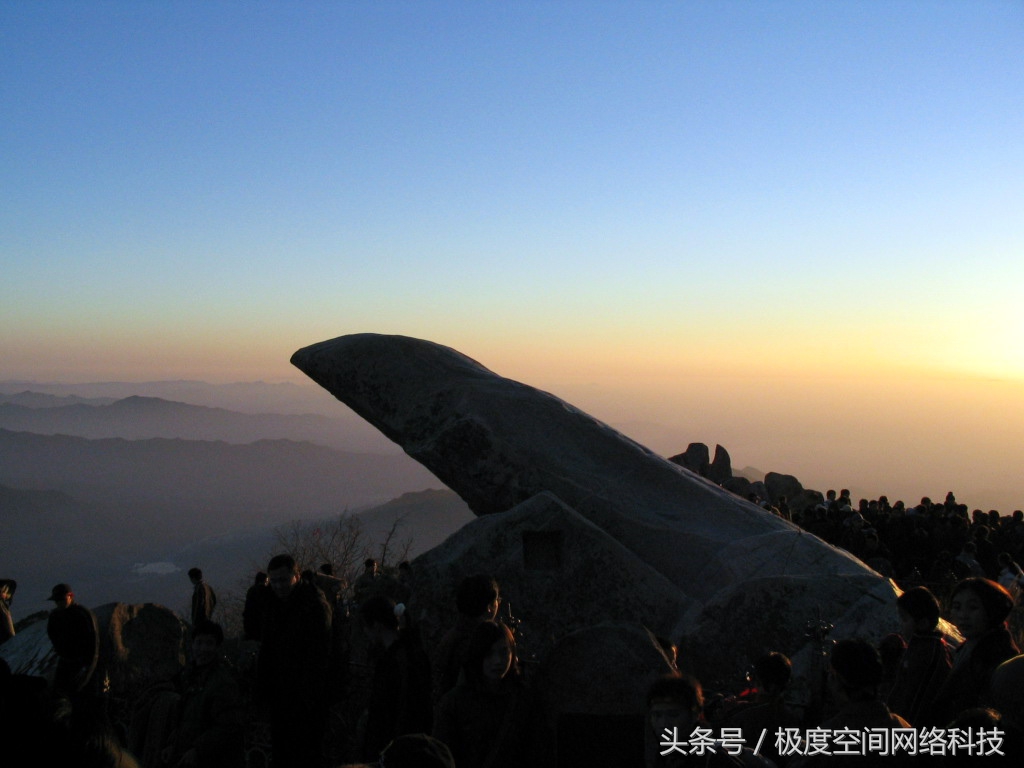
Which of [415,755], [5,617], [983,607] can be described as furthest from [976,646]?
[5,617]

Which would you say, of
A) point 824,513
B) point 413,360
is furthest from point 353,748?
point 824,513

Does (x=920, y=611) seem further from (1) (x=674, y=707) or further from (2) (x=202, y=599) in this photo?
(2) (x=202, y=599)

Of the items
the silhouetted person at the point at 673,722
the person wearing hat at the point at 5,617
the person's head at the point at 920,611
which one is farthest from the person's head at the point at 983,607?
the person wearing hat at the point at 5,617

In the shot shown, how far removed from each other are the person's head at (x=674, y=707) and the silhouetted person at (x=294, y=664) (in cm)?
234

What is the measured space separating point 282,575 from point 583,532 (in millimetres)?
3580

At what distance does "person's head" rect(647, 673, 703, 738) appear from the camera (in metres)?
3.38

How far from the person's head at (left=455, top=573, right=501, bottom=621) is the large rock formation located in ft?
1.93

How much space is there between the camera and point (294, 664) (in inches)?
201

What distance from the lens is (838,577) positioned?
7.08 metres

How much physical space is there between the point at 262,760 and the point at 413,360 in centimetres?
671

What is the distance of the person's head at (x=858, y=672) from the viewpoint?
3.37 metres

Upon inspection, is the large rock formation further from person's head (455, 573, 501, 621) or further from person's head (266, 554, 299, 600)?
person's head (266, 554, 299, 600)

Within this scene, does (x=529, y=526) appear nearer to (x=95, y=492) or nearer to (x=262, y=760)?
(x=262, y=760)

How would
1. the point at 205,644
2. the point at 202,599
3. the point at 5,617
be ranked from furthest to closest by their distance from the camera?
the point at 202,599
the point at 5,617
the point at 205,644
